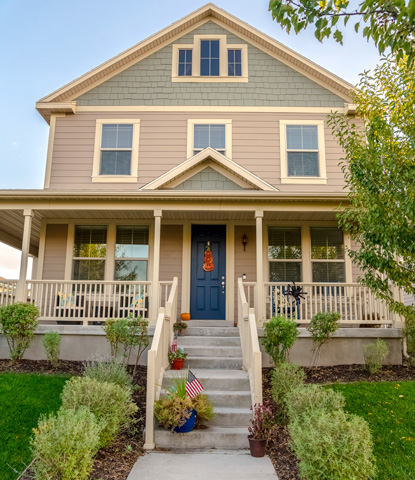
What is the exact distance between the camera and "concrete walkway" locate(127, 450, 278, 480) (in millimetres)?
4828

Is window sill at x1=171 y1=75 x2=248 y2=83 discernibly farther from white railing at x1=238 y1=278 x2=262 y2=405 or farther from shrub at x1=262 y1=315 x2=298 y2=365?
shrub at x1=262 y1=315 x2=298 y2=365

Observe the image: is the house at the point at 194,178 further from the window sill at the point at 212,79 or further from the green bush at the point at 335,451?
the green bush at the point at 335,451

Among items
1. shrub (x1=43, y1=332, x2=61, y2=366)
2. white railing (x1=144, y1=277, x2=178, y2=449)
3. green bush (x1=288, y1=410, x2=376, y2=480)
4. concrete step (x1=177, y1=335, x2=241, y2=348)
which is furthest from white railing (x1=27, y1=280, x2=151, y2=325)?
green bush (x1=288, y1=410, x2=376, y2=480)

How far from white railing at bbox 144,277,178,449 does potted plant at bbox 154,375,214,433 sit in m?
0.13

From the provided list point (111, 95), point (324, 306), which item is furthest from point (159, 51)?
point (324, 306)

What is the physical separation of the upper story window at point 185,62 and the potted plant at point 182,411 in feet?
29.0

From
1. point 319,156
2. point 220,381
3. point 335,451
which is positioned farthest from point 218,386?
point 319,156

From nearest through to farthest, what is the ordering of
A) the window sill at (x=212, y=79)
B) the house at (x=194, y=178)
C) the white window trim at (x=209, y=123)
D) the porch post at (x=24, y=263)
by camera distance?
the porch post at (x=24, y=263), the house at (x=194, y=178), the white window trim at (x=209, y=123), the window sill at (x=212, y=79)

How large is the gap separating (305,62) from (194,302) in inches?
271

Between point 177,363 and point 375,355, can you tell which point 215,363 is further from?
point 375,355

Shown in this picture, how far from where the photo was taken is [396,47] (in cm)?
439

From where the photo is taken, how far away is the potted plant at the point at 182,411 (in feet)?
18.7

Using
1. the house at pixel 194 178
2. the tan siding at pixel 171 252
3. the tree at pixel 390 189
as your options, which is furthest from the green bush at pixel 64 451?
the tan siding at pixel 171 252

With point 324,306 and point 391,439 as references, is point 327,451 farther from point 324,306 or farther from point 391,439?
point 324,306
